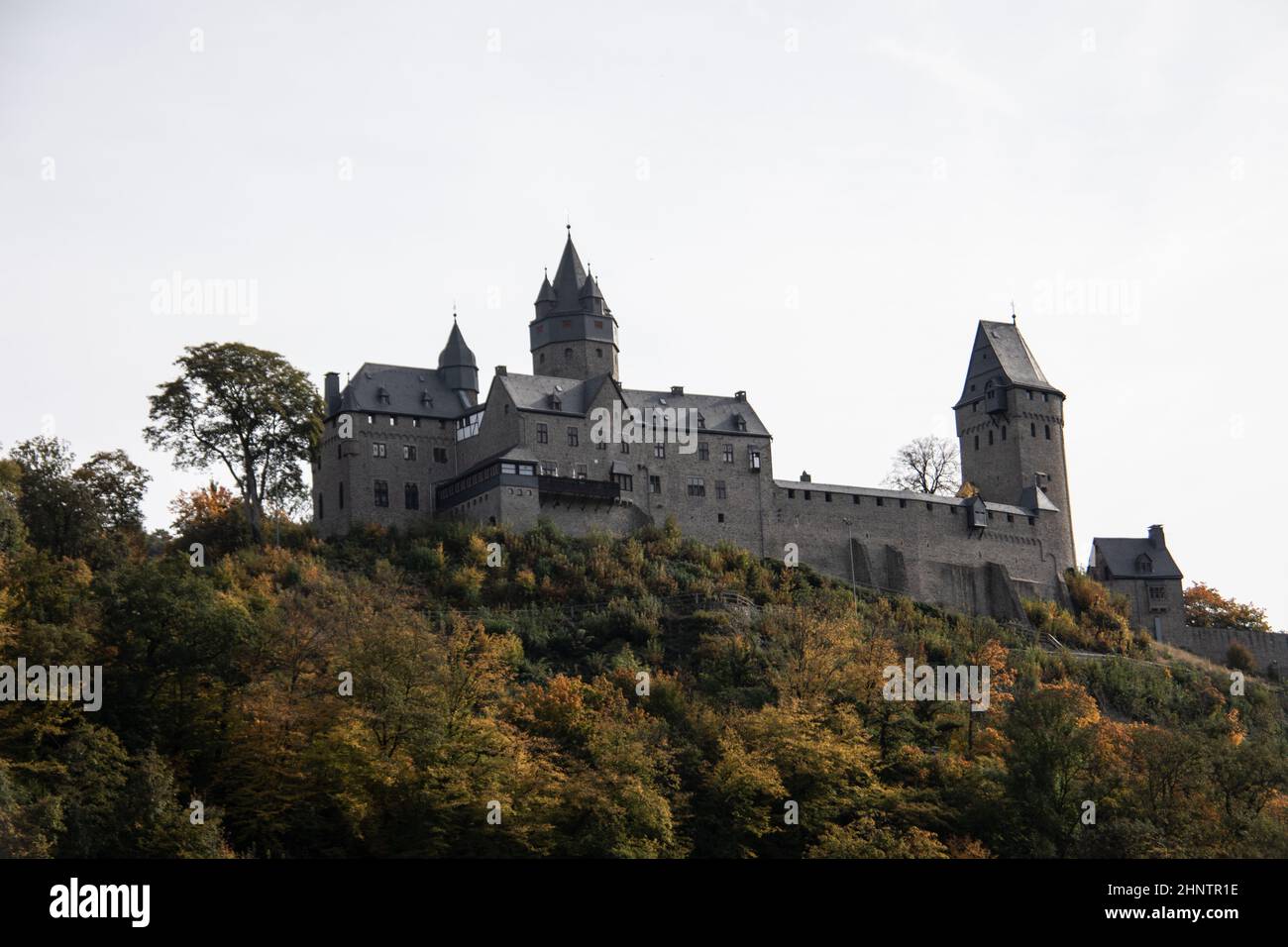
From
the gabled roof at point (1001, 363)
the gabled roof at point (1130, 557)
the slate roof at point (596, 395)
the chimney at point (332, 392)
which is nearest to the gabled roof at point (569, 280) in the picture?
the slate roof at point (596, 395)

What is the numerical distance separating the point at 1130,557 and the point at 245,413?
42.9 m

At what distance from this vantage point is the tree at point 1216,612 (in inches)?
4085

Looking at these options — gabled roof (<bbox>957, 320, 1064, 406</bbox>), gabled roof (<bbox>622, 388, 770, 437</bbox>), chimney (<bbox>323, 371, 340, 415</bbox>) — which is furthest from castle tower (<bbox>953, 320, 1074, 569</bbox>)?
chimney (<bbox>323, 371, 340, 415</bbox>)

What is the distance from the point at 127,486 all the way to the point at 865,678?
31.6 m

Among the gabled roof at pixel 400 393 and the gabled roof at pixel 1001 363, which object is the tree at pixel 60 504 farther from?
the gabled roof at pixel 1001 363

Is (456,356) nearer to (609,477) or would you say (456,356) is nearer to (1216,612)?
(609,477)

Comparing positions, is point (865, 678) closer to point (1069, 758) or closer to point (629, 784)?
point (1069, 758)

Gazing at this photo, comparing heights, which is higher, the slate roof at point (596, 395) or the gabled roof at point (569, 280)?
the gabled roof at point (569, 280)

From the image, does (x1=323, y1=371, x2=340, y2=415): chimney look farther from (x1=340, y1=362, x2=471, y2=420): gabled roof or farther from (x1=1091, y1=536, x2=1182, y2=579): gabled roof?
(x1=1091, y1=536, x2=1182, y2=579): gabled roof

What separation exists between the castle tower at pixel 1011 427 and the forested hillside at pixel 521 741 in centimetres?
2516

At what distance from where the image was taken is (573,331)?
9106 centimetres
